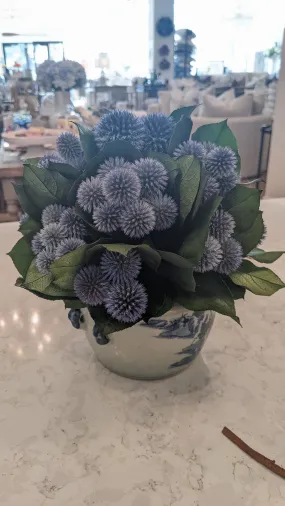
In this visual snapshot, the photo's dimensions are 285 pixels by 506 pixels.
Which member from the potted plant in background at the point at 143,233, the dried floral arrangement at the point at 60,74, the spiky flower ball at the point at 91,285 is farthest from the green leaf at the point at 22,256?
the dried floral arrangement at the point at 60,74

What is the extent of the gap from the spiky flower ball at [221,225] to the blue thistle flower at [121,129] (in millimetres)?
110

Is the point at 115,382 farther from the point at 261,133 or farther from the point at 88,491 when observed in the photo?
the point at 261,133

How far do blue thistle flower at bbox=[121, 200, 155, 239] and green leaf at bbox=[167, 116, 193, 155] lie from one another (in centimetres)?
9

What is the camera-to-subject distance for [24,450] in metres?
0.46

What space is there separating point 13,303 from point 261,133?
4.13 m

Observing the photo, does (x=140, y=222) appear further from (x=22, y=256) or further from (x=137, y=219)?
(x=22, y=256)

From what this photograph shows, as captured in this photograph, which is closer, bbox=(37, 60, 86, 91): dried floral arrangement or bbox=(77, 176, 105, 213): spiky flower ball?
bbox=(77, 176, 105, 213): spiky flower ball

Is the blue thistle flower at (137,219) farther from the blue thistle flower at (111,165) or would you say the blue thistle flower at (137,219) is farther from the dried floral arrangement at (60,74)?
the dried floral arrangement at (60,74)

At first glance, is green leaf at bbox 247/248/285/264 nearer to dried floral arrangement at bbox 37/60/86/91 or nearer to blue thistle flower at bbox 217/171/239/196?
blue thistle flower at bbox 217/171/239/196

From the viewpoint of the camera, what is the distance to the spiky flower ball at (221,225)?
0.46 meters

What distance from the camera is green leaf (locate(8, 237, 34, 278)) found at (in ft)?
1.70

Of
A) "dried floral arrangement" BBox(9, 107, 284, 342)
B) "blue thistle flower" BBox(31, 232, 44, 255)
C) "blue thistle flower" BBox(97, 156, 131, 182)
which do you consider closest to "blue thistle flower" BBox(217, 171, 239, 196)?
"dried floral arrangement" BBox(9, 107, 284, 342)

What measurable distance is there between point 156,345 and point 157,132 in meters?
0.24

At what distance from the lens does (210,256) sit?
0.45m
